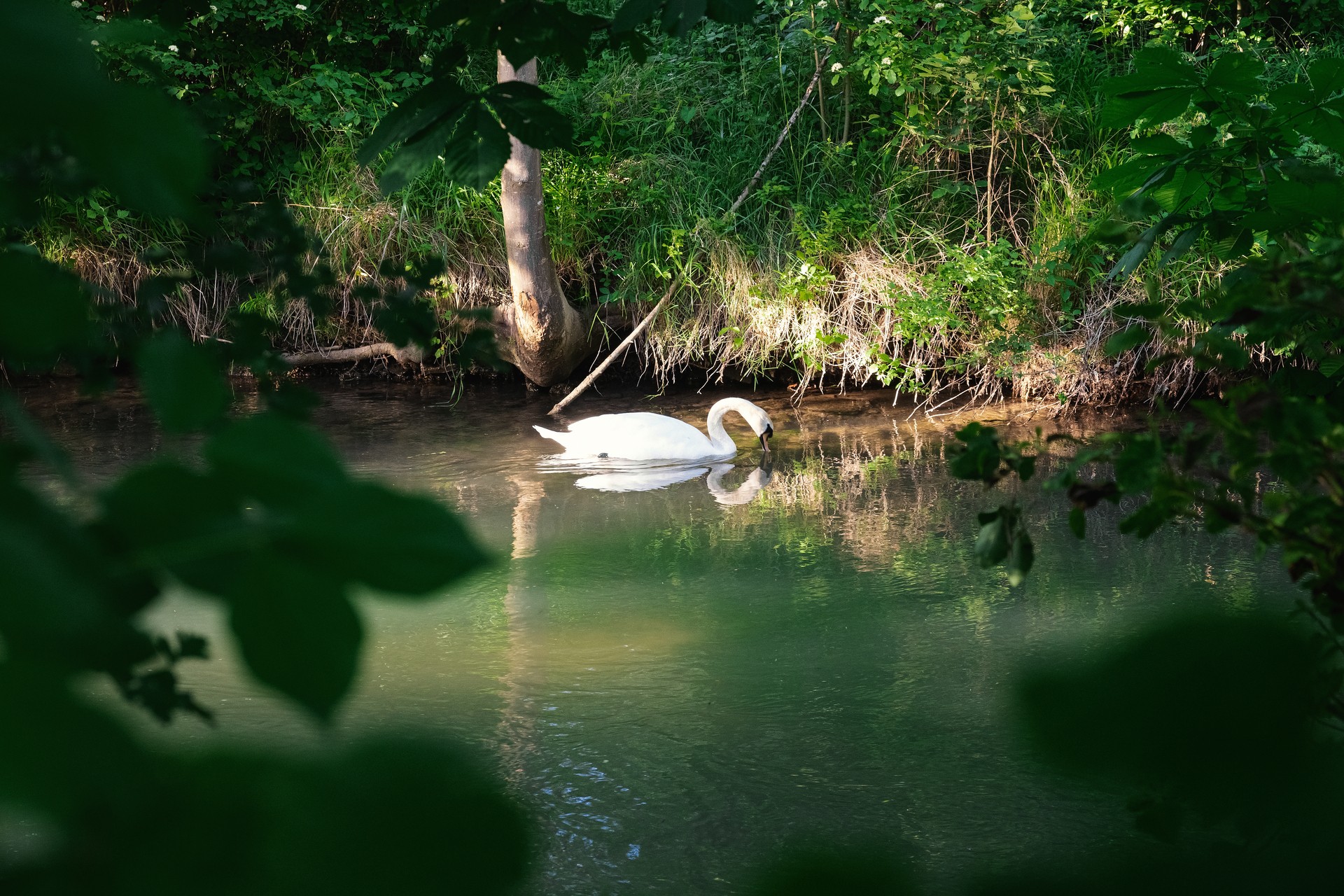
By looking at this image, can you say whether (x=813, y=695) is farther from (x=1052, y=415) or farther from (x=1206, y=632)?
(x=1052, y=415)

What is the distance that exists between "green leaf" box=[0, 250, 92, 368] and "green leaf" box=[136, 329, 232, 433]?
3 cm

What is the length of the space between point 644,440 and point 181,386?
489 cm

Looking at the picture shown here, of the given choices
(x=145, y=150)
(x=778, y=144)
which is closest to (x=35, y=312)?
(x=145, y=150)

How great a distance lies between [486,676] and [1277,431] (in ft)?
8.29

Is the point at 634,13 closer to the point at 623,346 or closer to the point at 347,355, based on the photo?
the point at 623,346

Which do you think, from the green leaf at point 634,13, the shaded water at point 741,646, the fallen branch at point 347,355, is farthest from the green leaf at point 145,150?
the fallen branch at point 347,355

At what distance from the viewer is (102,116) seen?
0.21 meters

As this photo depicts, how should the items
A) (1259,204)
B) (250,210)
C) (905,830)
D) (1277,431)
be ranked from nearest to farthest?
(1277,431)
(250,210)
(1259,204)
(905,830)

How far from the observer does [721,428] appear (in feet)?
17.6

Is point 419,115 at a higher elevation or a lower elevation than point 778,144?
lower

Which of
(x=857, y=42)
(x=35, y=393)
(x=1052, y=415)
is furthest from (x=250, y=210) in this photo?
(x=35, y=393)

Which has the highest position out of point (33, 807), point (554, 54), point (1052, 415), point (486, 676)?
point (554, 54)

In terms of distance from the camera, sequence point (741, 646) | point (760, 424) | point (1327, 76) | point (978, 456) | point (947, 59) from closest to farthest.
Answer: point (978, 456)
point (1327, 76)
point (741, 646)
point (760, 424)
point (947, 59)

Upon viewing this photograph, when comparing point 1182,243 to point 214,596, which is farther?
point 1182,243
